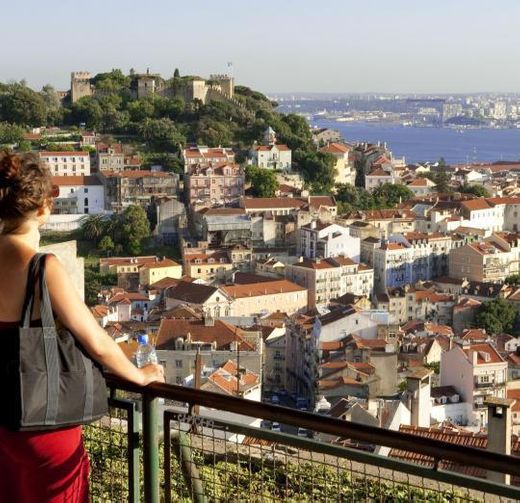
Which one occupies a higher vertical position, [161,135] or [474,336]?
[161,135]

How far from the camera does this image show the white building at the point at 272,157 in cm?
3148

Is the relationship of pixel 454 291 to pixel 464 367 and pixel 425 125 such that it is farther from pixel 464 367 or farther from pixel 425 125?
pixel 425 125

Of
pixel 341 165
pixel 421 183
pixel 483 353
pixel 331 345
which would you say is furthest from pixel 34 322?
pixel 421 183

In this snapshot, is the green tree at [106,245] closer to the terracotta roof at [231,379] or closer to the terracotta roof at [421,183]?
the terracotta roof at [231,379]

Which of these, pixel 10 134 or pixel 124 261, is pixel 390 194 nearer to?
pixel 124 261

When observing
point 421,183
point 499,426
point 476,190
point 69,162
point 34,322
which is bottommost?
point 476,190

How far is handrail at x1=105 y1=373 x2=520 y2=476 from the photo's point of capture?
61.2 inches

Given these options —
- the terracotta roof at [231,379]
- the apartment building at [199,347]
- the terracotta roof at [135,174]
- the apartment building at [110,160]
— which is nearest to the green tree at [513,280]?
the terracotta roof at [135,174]

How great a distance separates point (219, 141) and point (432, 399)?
20.3m

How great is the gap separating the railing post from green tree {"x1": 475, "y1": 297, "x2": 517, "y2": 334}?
812 inches

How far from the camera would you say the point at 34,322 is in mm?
1648

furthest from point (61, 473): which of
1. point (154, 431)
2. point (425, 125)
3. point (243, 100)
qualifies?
point (425, 125)

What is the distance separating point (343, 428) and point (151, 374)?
0.40 m

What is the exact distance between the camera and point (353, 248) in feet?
85.9
